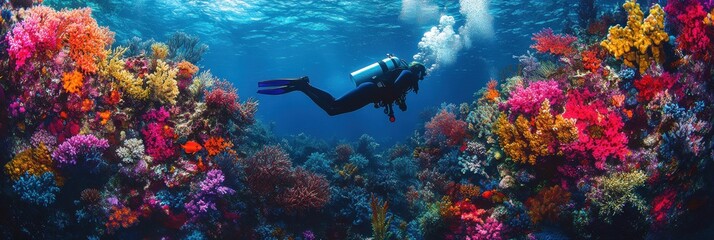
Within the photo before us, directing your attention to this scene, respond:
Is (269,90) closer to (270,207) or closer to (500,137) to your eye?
(270,207)

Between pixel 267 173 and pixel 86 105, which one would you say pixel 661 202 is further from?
pixel 86 105

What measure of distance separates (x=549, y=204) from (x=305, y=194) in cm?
506

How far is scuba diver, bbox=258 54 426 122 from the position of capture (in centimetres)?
594

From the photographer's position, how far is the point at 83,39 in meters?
6.70

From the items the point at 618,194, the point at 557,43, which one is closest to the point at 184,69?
the point at 618,194

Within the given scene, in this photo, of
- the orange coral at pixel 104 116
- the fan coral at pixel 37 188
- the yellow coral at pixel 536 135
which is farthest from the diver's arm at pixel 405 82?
the fan coral at pixel 37 188

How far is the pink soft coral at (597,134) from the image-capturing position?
21.5 ft

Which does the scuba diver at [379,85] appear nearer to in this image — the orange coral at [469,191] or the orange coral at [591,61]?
the orange coral at [469,191]

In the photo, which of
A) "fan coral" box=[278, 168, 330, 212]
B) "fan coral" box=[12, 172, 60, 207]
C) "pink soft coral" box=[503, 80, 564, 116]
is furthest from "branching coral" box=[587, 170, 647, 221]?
"fan coral" box=[12, 172, 60, 207]

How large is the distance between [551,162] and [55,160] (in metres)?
9.78

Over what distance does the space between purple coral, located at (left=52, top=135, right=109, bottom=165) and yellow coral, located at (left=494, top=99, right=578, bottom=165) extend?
8.49 m

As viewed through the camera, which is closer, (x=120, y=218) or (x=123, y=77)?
(x=120, y=218)

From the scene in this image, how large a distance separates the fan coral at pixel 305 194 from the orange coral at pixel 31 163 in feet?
14.5

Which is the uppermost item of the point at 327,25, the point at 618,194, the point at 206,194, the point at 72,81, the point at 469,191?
the point at 327,25
